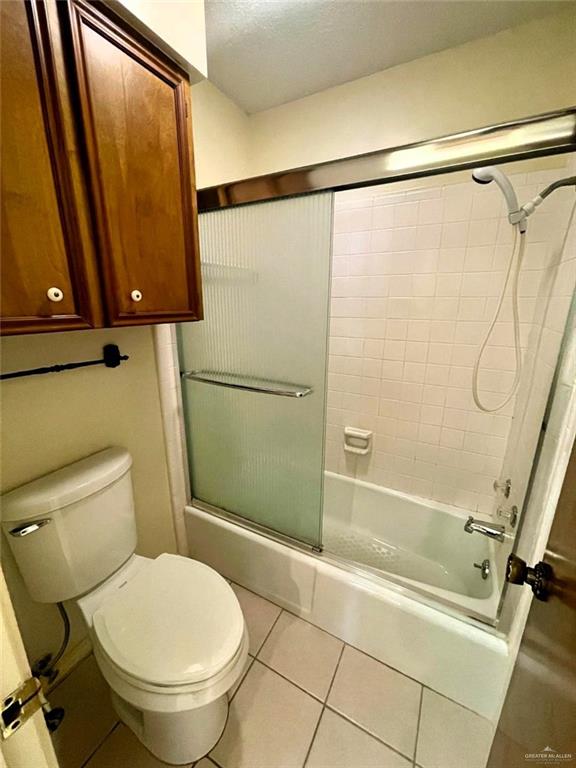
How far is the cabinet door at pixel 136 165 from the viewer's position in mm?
→ 690

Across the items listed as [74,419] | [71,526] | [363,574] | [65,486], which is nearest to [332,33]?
[74,419]

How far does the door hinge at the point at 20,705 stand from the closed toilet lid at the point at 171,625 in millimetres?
551

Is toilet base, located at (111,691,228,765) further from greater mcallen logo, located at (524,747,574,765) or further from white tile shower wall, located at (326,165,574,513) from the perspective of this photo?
white tile shower wall, located at (326,165,574,513)

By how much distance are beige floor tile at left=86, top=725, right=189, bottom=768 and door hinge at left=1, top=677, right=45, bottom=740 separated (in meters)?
0.94

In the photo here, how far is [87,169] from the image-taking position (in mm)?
704

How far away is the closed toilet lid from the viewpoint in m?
0.80

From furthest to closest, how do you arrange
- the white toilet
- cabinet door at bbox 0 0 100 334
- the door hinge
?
the white toilet
cabinet door at bbox 0 0 100 334
the door hinge

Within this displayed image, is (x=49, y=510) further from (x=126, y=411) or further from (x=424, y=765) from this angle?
(x=424, y=765)

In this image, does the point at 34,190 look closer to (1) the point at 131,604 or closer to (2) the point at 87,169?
(2) the point at 87,169

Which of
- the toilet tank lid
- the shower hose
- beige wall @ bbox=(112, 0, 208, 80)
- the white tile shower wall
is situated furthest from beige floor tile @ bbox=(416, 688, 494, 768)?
beige wall @ bbox=(112, 0, 208, 80)

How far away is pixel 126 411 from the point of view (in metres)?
1.23

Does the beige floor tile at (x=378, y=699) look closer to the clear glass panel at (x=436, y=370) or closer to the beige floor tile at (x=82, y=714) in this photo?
the clear glass panel at (x=436, y=370)

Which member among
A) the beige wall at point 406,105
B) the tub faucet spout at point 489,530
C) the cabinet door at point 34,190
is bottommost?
the tub faucet spout at point 489,530

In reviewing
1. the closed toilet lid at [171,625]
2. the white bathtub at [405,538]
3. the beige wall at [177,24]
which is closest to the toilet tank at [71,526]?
the closed toilet lid at [171,625]
